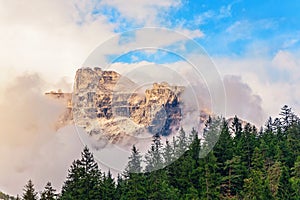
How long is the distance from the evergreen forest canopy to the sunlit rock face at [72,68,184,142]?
282 inches

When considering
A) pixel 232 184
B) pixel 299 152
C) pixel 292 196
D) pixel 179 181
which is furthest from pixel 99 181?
pixel 299 152

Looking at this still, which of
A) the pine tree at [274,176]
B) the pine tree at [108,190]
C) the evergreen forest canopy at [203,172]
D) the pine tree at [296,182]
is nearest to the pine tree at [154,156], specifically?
the evergreen forest canopy at [203,172]

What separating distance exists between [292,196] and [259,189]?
5683mm

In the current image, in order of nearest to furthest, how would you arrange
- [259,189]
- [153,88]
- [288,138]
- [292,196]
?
[153,88], [259,189], [292,196], [288,138]

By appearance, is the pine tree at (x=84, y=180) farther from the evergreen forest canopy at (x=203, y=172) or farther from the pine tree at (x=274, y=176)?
the pine tree at (x=274, y=176)

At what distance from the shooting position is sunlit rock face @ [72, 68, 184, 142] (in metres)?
45.3

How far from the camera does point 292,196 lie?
167ft

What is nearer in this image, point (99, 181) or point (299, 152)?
point (99, 181)

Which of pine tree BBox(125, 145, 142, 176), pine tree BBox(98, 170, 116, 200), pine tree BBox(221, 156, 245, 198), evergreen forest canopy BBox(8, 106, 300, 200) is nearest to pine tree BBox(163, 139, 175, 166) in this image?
evergreen forest canopy BBox(8, 106, 300, 200)

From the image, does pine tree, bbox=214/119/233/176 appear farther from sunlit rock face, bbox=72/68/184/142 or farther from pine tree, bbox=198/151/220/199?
sunlit rock face, bbox=72/68/184/142

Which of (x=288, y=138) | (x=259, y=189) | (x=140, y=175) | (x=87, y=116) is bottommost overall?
(x=259, y=189)

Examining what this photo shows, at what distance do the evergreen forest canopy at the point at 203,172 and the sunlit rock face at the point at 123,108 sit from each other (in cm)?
716

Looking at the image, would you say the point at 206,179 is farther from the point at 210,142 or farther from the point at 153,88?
the point at 153,88

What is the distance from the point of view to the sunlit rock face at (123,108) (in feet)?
149
